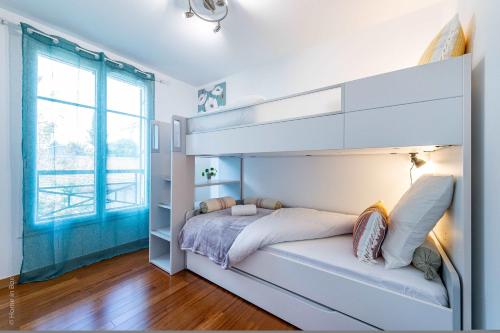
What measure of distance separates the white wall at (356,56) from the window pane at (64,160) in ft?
6.46

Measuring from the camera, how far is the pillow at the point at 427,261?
0.95 m

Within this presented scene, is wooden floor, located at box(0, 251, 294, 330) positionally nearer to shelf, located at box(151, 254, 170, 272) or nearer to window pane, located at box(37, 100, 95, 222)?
shelf, located at box(151, 254, 170, 272)

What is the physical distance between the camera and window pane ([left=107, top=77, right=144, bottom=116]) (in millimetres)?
2234

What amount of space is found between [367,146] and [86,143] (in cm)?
249

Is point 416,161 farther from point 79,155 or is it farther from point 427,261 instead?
point 79,155

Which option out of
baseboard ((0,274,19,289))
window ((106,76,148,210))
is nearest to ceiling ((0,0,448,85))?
window ((106,76,148,210))

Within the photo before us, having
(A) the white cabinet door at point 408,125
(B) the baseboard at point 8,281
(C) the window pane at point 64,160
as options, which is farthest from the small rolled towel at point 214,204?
(B) the baseboard at point 8,281

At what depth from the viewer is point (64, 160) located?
1.87 meters

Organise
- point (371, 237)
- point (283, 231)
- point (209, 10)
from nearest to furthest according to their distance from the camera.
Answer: point (371, 237), point (283, 231), point (209, 10)

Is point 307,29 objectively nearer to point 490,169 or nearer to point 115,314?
point 490,169

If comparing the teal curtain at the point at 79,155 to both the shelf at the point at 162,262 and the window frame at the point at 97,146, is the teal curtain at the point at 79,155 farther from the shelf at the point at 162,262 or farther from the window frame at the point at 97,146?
the shelf at the point at 162,262

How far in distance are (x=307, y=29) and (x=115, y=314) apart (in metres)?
2.80

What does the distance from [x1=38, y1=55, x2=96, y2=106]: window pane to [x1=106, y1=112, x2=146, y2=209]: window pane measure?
0.29m

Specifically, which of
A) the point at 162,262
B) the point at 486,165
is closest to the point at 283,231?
the point at 486,165
